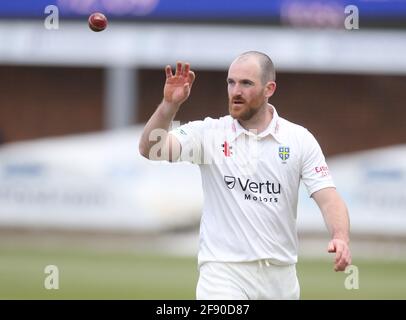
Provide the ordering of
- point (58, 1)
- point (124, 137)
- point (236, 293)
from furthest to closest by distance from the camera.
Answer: point (58, 1), point (124, 137), point (236, 293)

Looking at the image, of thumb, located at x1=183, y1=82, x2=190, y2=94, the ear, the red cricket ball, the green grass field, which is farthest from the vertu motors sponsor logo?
the green grass field

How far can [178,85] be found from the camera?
7941 millimetres

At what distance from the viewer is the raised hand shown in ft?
25.9

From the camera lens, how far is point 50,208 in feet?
80.2

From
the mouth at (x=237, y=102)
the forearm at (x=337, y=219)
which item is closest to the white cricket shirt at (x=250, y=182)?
the forearm at (x=337, y=219)

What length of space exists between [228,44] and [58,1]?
4.49m

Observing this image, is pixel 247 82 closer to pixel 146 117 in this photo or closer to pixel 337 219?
pixel 337 219

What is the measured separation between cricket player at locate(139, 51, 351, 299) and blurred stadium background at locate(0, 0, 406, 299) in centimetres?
781

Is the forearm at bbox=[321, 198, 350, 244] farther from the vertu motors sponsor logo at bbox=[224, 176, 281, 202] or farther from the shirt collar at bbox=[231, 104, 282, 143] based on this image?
the shirt collar at bbox=[231, 104, 282, 143]

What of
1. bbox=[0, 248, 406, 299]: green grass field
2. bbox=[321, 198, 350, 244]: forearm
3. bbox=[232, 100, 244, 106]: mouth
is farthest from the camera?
bbox=[0, 248, 406, 299]: green grass field

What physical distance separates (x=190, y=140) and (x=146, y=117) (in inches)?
902
